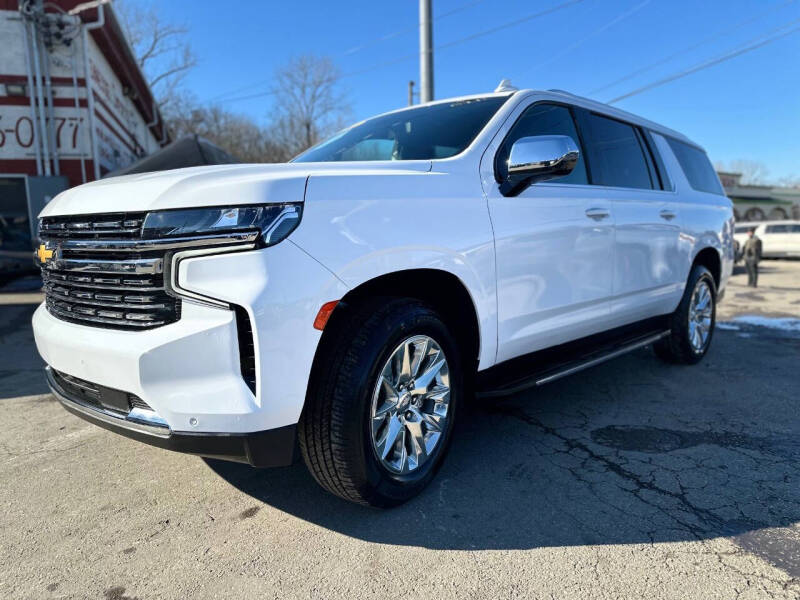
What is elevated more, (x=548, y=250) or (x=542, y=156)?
(x=542, y=156)

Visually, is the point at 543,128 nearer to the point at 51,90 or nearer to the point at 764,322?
the point at 764,322

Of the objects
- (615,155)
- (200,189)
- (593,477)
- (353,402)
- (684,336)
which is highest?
(615,155)

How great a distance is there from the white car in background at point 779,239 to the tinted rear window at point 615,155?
20185mm

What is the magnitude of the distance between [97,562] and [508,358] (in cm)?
215

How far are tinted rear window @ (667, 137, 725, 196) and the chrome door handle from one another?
1.91 m

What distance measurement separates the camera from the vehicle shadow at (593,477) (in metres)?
2.45

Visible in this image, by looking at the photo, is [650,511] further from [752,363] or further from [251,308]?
[752,363]

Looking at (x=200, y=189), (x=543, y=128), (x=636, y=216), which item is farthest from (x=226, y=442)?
(x=636, y=216)

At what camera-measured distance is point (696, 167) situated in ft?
18.4

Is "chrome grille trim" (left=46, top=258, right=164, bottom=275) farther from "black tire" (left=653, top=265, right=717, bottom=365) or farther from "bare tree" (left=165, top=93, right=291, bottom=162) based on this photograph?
"bare tree" (left=165, top=93, right=291, bottom=162)

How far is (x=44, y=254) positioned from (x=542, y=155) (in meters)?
2.47

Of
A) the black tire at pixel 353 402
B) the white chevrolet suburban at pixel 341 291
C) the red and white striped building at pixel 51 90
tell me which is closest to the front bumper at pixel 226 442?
the white chevrolet suburban at pixel 341 291

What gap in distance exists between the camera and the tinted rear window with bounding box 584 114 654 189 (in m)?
4.01

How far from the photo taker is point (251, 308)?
6.55 ft
